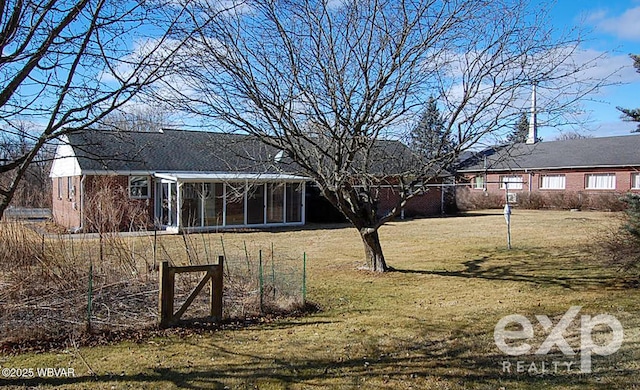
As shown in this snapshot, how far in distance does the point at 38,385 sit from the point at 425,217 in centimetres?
2418

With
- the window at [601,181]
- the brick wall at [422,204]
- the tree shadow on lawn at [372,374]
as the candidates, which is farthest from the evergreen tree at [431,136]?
the window at [601,181]

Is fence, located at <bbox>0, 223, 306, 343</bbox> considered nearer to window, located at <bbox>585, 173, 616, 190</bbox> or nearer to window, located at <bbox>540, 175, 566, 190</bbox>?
window, located at <bbox>585, 173, 616, 190</bbox>

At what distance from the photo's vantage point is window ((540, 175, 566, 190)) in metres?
33.8

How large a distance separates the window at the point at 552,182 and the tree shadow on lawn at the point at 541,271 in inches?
914

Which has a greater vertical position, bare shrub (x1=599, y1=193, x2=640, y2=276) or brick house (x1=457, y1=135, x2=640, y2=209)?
brick house (x1=457, y1=135, x2=640, y2=209)

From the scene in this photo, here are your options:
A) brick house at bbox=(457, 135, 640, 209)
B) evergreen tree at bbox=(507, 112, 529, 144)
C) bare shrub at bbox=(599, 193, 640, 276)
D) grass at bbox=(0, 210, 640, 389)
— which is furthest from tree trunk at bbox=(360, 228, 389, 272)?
brick house at bbox=(457, 135, 640, 209)

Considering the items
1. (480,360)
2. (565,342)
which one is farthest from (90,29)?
(565,342)

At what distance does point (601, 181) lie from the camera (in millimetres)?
31969

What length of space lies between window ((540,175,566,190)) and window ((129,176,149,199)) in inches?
1062

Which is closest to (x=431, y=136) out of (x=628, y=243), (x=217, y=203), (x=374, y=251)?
(x=374, y=251)

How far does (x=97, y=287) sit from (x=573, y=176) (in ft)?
108

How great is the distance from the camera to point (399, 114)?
945cm

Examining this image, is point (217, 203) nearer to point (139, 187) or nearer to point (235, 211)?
point (235, 211)

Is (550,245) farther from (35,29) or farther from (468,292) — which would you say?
(35,29)
